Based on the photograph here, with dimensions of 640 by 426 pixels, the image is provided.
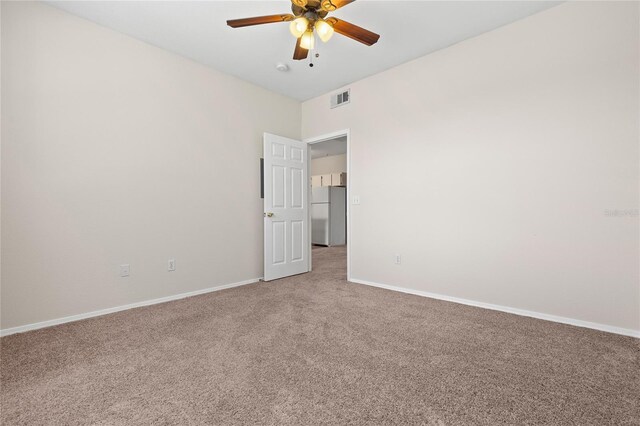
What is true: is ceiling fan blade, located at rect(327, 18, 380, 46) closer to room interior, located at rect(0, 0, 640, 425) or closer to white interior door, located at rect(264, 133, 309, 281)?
room interior, located at rect(0, 0, 640, 425)

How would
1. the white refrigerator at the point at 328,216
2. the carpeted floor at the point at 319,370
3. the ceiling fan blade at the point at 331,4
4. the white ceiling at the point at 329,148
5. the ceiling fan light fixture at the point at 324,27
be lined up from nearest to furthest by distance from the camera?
the carpeted floor at the point at 319,370 → the ceiling fan blade at the point at 331,4 → the ceiling fan light fixture at the point at 324,27 → the white ceiling at the point at 329,148 → the white refrigerator at the point at 328,216

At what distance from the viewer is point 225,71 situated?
3479 millimetres

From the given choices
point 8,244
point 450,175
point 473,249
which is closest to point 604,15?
point 450,175

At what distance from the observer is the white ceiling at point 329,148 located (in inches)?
252

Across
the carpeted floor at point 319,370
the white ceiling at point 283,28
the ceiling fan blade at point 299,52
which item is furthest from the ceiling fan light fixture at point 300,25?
the carpeted floor at point 319,370

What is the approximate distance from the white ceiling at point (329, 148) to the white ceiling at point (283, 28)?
2.88 meters

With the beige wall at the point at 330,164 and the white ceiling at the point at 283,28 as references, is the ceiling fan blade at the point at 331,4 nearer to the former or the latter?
the white ceiling at the point at 283,28

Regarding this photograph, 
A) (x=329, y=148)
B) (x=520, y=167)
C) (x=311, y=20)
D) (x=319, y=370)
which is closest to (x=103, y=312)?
(x=319, y=370)

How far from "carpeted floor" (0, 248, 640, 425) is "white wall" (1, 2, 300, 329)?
49 centimetres

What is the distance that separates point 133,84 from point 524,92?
3.71m

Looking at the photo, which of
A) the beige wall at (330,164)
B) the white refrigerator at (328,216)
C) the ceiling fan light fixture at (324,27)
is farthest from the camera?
the beige wall at (330,164)

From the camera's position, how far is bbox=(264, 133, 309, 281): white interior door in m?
3.82

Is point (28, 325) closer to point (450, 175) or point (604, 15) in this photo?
point (450, 175)

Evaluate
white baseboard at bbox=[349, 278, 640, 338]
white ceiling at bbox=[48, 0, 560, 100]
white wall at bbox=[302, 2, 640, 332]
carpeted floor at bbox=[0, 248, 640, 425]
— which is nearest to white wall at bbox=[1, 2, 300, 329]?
white ceiling at bbox=[48, 0, 560, 100]
